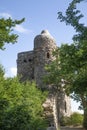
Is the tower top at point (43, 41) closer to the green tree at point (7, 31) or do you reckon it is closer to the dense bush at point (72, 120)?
the dense bush at point (72, 120)

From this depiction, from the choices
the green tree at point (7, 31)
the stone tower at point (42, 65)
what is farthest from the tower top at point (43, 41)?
the green tree at point (7, 31)

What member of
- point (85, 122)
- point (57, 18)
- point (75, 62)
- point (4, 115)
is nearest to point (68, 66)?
point (75, 62)

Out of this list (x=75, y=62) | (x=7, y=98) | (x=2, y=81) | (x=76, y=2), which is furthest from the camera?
(x=2, y=81)

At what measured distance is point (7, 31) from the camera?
66.3 feet

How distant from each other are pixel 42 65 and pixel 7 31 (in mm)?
38582

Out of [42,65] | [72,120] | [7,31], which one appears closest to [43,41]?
[42,65]

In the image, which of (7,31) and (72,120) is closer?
(7,31)

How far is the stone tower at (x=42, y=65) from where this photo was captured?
56969 millimetres

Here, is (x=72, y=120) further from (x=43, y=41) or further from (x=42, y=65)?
(x=43, y=41)

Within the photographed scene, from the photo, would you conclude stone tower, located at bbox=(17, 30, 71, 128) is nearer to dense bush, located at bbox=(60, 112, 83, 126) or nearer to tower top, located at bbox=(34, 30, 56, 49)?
tower top, located at bbox=(34, 30, 56, 49)

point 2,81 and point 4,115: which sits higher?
point 2,81

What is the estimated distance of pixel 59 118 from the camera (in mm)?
55781

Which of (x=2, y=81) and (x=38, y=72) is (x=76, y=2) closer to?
(x=2, y=81)

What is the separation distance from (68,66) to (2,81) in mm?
15828
